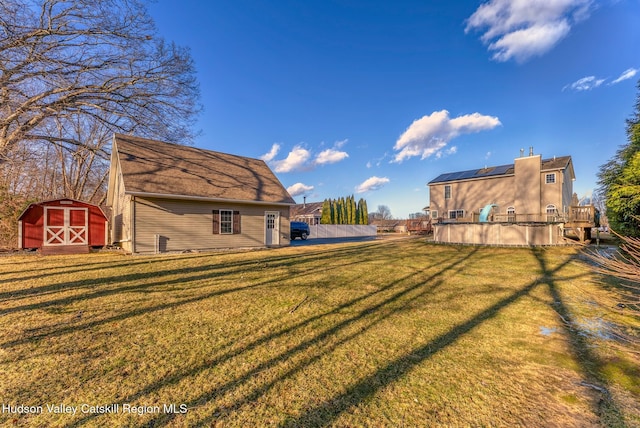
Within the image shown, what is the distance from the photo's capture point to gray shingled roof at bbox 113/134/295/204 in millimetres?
12312

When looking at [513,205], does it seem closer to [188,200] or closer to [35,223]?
[188,200]

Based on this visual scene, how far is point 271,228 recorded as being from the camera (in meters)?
16.2

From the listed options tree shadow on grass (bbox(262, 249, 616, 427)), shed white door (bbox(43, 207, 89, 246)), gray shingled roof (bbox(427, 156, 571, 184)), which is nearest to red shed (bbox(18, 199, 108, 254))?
shed white door (bbox(43, 207, 89, 246))

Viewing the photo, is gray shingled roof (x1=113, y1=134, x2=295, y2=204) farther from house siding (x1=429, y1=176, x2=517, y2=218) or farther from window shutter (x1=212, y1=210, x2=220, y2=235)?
house siding (x1=429, y1=176, x2=517, y2=218)

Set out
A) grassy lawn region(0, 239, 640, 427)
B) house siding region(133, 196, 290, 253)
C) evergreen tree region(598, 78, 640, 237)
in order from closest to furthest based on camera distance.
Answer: grassy lawn region(0, 239, 640, 427)
evergreen tree region(598, 78, 640, 237)
house siding region(133, 196, 290, 253)

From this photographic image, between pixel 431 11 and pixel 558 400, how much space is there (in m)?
17.6

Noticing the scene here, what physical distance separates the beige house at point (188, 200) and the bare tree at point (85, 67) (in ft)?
Answer: 6.85

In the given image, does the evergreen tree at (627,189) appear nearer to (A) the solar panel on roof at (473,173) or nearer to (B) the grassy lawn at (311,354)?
(B) the grassy lawn at (311,354)

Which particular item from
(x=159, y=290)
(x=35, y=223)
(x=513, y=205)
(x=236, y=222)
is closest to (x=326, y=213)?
(x=513, y=205)

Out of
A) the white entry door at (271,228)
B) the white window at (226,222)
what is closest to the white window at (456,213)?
the white entry door at (271,228)

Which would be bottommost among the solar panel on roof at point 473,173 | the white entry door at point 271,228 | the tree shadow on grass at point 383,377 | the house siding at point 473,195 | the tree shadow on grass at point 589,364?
the tree shadow on grass at point 589,364

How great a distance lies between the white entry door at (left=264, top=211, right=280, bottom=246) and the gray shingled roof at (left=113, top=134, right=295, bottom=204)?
97cm

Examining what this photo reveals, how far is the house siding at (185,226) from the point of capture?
39.1 feet

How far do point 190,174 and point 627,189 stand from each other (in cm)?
1783
